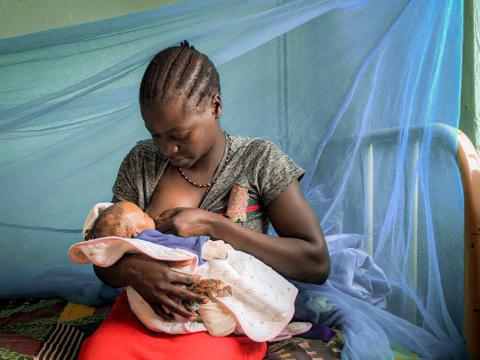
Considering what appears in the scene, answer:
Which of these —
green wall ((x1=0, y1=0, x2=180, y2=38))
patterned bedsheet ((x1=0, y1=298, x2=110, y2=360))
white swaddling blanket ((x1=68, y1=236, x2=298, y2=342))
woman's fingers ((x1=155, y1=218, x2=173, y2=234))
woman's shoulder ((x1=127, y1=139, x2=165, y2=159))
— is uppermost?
green wall ((x1=0, y1=0, x2=180, y2=38))

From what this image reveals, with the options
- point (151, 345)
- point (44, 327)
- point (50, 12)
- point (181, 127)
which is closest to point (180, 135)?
point (181, 127)

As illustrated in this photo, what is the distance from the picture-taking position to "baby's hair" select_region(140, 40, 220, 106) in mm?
1282

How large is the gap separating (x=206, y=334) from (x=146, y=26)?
1.15m

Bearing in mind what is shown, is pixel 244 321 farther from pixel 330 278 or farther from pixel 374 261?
pixel 374 261

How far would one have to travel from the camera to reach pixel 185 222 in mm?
1223

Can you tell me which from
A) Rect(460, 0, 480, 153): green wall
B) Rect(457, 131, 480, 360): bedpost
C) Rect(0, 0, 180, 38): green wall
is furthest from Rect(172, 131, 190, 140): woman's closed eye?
Rect(0, 0, 180, 38): green wall

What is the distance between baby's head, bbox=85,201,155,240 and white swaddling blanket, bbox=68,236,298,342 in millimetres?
43

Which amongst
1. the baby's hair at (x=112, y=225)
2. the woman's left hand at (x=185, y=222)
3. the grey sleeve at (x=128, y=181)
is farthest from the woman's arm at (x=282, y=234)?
the grey sleeve at (x=128, y=181)

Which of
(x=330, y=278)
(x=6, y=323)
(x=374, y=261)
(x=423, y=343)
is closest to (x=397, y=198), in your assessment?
(x=374, y=261)

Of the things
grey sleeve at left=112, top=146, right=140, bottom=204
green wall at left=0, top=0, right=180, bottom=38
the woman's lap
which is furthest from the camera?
green wall at left=0, top=0, right=180, bottom=38

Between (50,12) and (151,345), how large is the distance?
2.27 metres

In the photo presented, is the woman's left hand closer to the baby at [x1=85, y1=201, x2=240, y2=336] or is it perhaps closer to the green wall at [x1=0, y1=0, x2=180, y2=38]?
the baby at [x1=85, y1=201, x2=240, y2=336]

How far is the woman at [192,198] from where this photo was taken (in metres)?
1.11

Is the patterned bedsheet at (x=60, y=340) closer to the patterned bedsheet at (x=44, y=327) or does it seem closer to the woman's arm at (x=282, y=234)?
the patterned bedsheet at (x=44, y=327)
